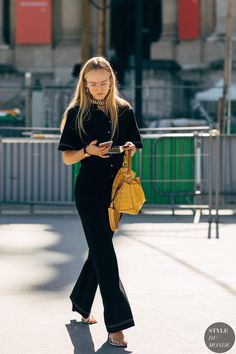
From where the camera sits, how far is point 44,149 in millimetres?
15344

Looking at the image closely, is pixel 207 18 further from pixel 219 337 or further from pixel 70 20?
pixel 219 337

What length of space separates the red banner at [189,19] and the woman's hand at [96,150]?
32158 millimetres

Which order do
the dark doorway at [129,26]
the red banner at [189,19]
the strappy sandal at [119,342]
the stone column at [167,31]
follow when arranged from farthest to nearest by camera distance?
the dark doorway at [129,26]
the stone column at [167,31]
the red banner at [189,19]
the strappy sandal at [119,342]

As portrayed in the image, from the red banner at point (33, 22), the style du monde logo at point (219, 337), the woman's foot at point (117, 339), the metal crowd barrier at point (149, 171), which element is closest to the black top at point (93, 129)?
the woman's foot at point (117, 339)

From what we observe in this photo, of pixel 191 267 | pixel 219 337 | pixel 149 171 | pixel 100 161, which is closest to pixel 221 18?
pixel 149 171

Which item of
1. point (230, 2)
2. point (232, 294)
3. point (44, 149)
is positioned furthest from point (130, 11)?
point (232, 294)

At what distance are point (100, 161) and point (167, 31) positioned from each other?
3314cm

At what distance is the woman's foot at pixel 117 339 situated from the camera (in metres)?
6.44

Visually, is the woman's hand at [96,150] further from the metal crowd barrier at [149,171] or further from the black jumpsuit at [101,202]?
the metal crowd barrier at [149,171]

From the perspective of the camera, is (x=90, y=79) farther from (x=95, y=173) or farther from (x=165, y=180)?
(x=165, y=180)

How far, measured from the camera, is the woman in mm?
6496

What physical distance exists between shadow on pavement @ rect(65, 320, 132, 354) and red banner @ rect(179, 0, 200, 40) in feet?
104

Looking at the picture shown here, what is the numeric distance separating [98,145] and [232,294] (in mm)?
2246

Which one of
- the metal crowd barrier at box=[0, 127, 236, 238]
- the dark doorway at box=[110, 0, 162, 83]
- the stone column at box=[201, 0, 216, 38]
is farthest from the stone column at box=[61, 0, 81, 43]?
the metal crowd barrier at box=[0, 127, 236, 238]
